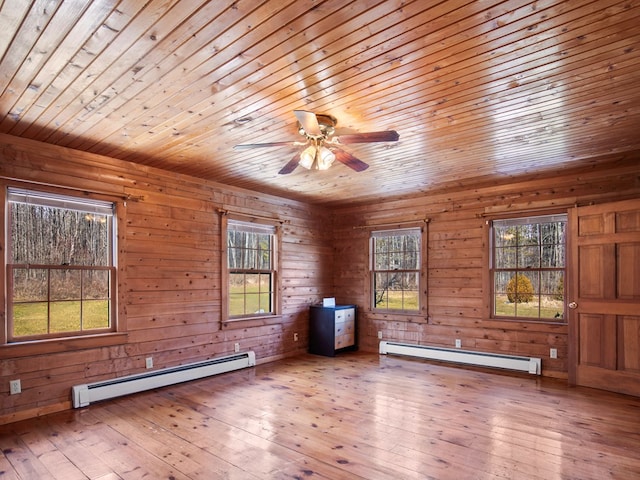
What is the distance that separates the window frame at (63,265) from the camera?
3.58m

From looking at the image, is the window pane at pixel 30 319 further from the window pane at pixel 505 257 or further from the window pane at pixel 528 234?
the window pane at pixel 528 234

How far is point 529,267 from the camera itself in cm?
532

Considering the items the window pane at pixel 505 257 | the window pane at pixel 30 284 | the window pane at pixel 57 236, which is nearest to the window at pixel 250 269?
the window pane at pixel 57 236

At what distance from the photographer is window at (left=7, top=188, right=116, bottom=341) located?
369 cm

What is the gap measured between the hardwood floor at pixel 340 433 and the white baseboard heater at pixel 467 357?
29 cm

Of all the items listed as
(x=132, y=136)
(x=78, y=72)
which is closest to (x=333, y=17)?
(x=78, y=72)

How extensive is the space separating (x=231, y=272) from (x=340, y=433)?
287 cm

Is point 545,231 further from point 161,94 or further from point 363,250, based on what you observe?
point 161,94

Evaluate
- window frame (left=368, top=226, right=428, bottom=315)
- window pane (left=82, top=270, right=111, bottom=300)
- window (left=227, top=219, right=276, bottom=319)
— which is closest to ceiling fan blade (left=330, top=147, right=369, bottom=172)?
window (left=227, top=219, right=276, bottom=319)

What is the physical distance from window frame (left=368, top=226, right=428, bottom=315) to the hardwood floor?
5.17 feet

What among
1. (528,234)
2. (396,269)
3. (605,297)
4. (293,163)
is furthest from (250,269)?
(605,297)

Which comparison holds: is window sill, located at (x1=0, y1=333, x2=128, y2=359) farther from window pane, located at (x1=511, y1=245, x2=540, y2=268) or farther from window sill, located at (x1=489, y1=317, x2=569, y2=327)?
window pane, located at (x1=511, y1=245, x2=540, y2=268)

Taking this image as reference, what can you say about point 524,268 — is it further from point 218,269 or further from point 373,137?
point 218,269

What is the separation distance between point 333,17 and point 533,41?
1.09 metres
